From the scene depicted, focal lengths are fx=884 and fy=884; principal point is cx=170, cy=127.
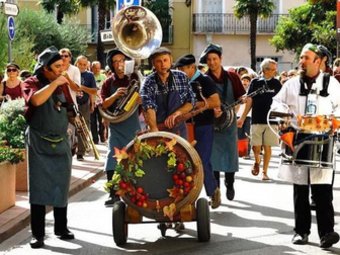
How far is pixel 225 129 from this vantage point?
10.7 meters

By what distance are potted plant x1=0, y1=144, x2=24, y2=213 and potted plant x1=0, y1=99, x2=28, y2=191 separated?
32.8 inches

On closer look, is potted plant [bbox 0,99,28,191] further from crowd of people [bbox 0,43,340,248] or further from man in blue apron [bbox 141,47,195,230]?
man in blue apron [bbox 141,47,195,230]

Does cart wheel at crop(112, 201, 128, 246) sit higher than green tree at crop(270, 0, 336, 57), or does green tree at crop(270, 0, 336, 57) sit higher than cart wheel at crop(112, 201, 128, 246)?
green tree at crop(270, 0, 336, 57)

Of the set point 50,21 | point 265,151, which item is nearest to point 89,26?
point 50,21

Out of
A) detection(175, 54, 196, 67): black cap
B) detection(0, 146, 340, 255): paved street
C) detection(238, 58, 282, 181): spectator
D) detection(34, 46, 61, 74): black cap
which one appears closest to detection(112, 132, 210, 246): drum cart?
detection(0, 146, 340, 255): paved street

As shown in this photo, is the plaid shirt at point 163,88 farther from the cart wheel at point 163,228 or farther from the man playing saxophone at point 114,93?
the man playing saxophone at point 114,93

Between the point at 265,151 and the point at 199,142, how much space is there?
13.1 feet

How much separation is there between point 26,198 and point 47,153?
2.78 meters

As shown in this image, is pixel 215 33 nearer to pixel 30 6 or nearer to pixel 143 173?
pixel 30 6

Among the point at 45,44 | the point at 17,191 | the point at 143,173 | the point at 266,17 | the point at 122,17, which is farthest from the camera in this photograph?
the point at 266,17

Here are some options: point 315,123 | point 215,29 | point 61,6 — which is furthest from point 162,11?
point 315,123

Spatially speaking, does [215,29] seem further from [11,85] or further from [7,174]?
[7,174]

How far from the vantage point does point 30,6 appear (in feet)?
170

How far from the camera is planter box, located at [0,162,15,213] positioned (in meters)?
9.55
